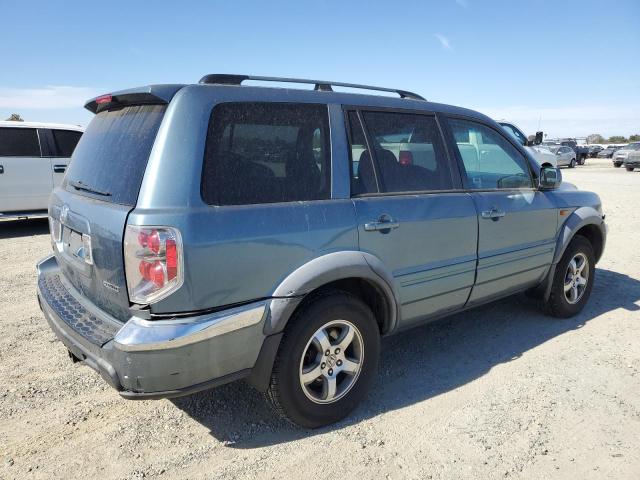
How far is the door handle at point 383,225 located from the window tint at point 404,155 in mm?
198

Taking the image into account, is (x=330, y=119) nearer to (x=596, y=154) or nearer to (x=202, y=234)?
(x=202, y=234)

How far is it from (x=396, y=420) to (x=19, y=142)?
8.77 metres

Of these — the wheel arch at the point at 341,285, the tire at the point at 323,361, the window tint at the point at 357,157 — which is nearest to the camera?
the wheel arch at the point at 341,285

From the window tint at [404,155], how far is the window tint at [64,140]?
7850 millimetres

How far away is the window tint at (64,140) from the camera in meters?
9.08

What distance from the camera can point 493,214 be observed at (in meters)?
3.57

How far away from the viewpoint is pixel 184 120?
7.58 feet

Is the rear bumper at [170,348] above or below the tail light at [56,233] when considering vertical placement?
below

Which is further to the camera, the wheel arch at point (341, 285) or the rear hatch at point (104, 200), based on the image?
the wheel arch at point (341, 285)

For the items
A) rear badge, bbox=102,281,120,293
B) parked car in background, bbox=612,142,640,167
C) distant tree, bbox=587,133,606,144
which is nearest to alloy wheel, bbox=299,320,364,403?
rear badge, bbox=102,281,120,293

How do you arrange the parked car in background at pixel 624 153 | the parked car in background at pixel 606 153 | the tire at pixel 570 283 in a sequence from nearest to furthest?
the tire at pixel 570 283, the parked car in background at pixel 624 153, the parked car in background at pixel 606 153

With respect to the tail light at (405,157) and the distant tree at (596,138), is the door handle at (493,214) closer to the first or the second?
the tail light at (405,157)

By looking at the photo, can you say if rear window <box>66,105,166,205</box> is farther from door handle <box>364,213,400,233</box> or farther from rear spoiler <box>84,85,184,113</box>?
door handle <box>364,213,400,233</box>

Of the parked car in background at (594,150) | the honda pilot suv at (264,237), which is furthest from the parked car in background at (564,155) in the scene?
the honda pilot suv at (264,237)
